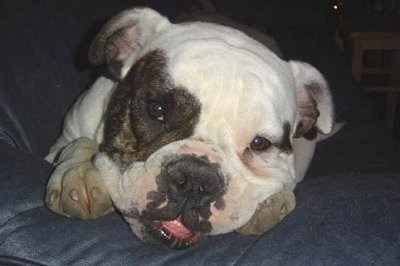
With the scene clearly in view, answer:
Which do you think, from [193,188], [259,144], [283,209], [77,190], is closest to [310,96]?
[259,144]

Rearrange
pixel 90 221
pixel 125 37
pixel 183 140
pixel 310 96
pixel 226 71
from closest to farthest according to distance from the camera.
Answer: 1. pixel 90 221
2. pixel 183 140
3. pixel 226 71
4. pixel 125 37
5. pixel 310 96

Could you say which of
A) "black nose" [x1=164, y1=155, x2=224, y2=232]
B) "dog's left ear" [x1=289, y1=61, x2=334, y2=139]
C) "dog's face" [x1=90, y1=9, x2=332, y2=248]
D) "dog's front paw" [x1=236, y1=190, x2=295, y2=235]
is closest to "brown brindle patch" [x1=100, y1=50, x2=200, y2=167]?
"dog's face" [x1=90, y1=9, x2=332, y2=248]

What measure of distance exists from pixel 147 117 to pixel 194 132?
13 cm

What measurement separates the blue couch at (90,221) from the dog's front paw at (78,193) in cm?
3

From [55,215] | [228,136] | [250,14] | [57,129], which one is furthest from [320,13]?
[55,215]

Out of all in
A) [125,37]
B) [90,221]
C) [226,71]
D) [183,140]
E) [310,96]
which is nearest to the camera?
[90,221]

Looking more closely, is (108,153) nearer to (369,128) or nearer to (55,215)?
(55,215)

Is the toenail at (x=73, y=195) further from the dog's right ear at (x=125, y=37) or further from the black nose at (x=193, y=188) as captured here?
the dog's right ear at (x=125, y=37)

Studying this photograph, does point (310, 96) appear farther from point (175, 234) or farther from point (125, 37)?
point (175, 234)

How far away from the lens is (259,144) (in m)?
1.59

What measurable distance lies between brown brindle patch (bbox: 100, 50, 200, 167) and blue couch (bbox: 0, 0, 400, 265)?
18 cm

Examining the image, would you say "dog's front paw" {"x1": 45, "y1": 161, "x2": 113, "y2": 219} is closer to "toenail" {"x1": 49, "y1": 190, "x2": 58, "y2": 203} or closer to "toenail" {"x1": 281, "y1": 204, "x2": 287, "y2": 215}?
"toenail" {"x1": 49, "y1": 190, "x2": 58, "y2": 203}

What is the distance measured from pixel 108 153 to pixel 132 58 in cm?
36

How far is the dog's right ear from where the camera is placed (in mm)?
1817
